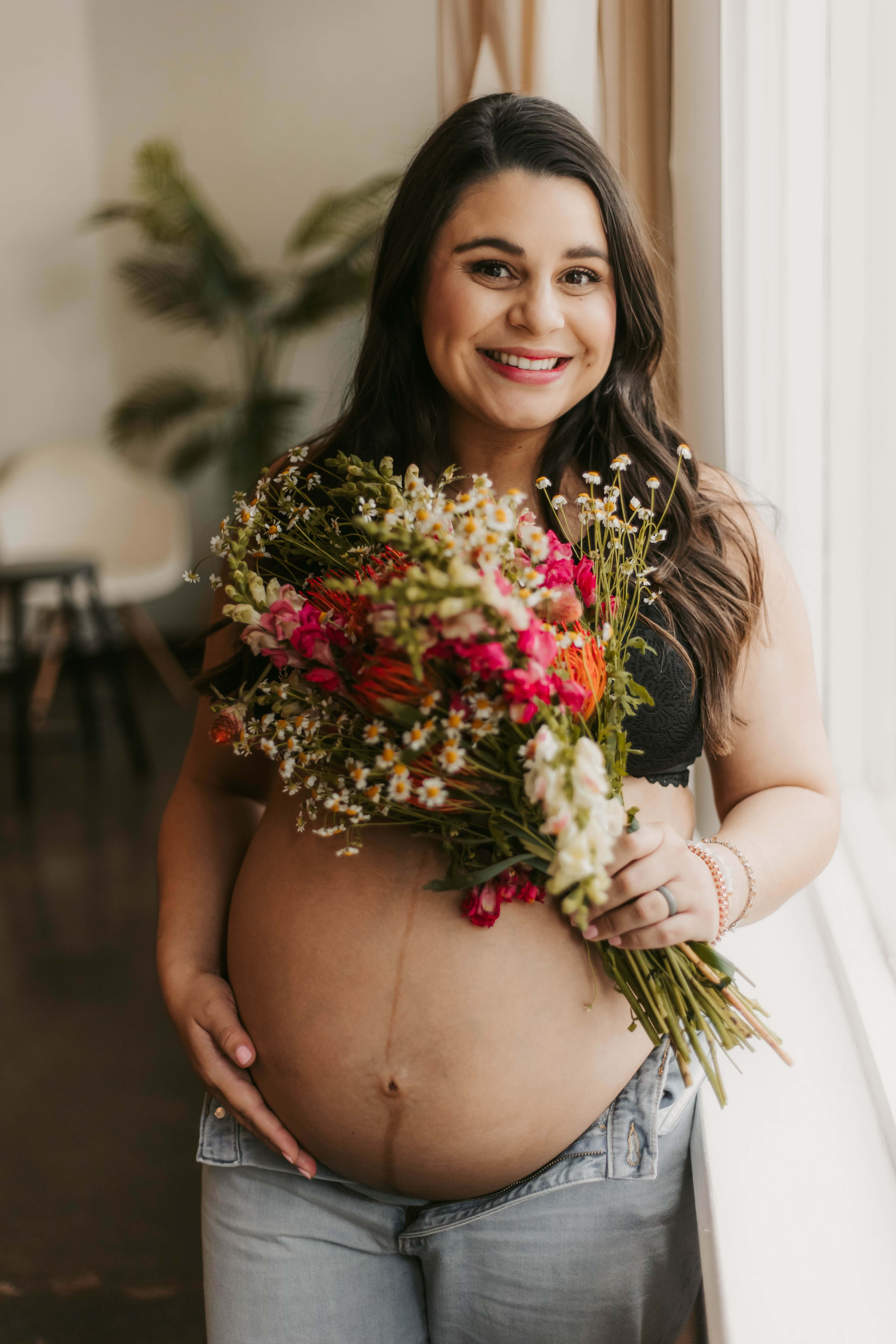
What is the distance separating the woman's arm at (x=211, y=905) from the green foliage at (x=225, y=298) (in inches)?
166

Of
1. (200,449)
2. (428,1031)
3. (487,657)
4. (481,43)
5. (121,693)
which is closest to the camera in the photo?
(487,657)

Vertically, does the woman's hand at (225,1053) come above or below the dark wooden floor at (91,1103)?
above

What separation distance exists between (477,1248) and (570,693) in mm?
688

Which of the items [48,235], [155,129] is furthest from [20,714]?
[155,129]

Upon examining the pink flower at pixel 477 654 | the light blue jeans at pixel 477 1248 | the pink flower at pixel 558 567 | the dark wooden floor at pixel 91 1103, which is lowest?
the dark wooden floor at pixel 91 1103

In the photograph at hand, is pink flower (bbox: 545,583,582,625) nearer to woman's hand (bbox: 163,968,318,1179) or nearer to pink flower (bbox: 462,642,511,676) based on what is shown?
pink flower (bbox: 462,642,511,676)

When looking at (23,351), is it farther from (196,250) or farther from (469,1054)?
(469,1054)

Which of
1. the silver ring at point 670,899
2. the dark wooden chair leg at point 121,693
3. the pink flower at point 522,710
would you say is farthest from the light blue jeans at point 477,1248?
the dark wooden chair leg at point 121,693

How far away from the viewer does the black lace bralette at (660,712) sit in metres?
1.24

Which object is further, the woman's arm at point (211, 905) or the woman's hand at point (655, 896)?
the woman's arm at point (211, 905)

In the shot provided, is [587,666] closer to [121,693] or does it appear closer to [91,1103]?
[91,1103]

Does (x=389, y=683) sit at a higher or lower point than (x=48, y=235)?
lower

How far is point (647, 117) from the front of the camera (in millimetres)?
1838

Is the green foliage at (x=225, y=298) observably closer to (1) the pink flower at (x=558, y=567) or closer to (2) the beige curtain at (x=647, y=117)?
(2) the beige curtain at (x=647, y=117)
